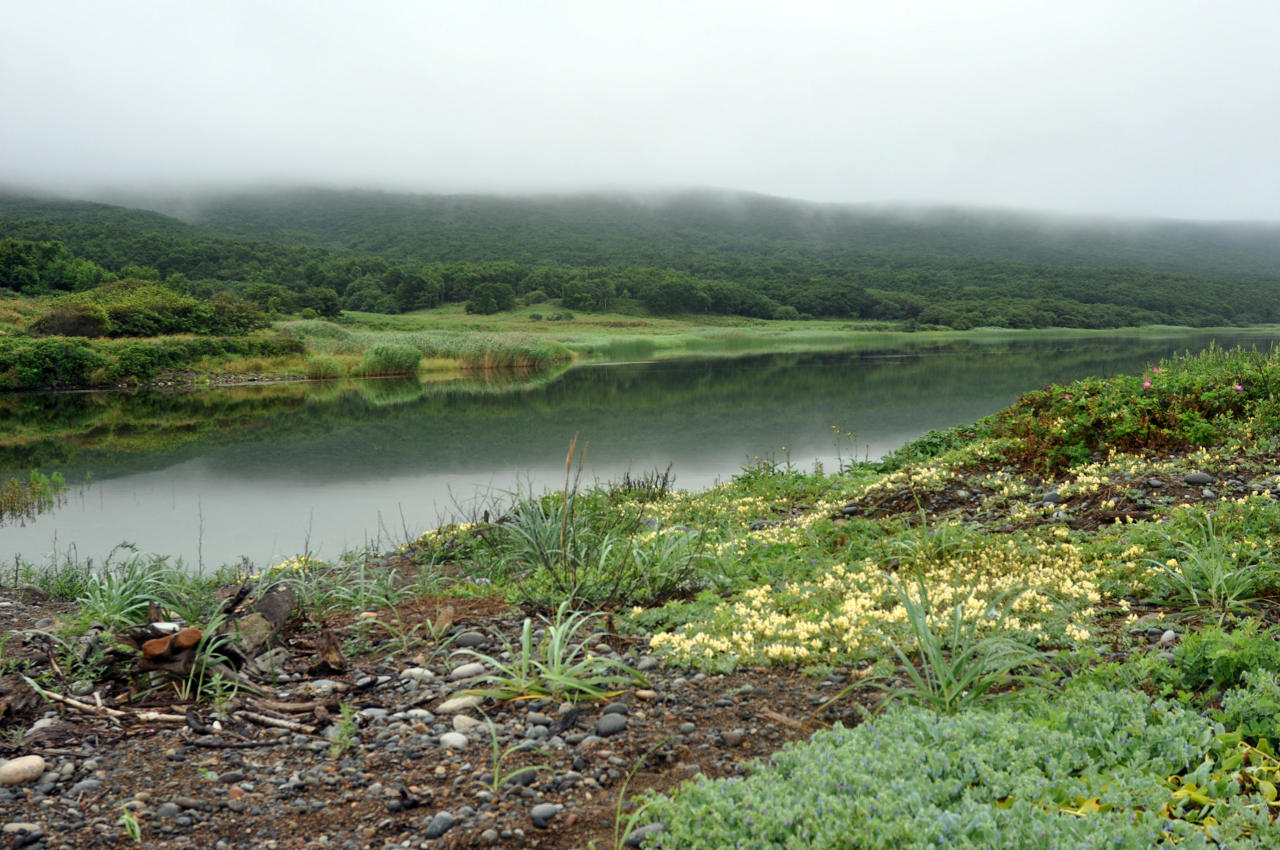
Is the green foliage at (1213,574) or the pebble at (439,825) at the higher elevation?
the green foliage at (1213,574)

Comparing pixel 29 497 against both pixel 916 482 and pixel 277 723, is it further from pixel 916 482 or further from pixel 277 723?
pixel 916 482

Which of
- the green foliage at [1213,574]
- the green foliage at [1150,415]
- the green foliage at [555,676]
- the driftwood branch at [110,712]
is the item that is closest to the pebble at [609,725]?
the green foliage at [555,676]

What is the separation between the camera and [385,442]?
17703mm

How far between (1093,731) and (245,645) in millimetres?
4129

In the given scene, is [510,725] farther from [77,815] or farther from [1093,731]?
[1093,731]

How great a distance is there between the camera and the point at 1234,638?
10.3 ft

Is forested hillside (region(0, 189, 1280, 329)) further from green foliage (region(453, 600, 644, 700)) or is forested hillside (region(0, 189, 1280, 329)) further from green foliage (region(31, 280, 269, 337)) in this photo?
green foliage (region(453, 600, 644, 700))

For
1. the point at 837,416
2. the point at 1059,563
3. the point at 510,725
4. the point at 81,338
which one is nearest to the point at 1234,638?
the point at 1059,563

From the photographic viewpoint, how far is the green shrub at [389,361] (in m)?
38.3

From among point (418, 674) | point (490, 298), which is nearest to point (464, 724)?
point (418, 674)

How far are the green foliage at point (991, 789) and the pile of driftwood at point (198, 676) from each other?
6.97 ft

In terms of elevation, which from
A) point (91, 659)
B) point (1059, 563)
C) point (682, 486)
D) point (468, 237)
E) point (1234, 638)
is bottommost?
point (682, 486)

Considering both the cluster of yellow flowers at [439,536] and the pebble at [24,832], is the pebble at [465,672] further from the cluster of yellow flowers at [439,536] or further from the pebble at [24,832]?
the cluster of yellow flowers at [439,536]

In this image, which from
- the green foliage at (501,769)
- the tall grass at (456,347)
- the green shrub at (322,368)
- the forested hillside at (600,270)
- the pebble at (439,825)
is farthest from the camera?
the forested hillside at (600,270)
